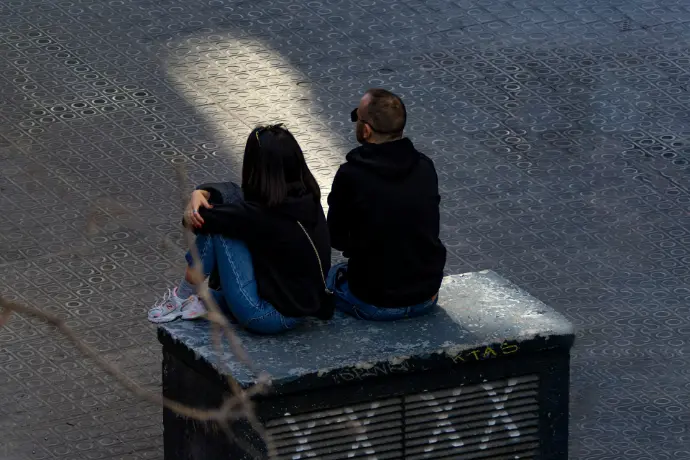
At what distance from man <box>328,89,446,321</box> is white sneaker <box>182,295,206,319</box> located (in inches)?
22.5

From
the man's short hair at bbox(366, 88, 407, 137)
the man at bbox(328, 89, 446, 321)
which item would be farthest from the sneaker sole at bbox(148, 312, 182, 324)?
the man's short hair at bbox(366, 88, 407, 137)

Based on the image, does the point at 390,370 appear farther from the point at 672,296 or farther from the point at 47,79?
the point at 47,79

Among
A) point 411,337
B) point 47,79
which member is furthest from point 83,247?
point 411,337

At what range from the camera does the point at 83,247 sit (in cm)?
792

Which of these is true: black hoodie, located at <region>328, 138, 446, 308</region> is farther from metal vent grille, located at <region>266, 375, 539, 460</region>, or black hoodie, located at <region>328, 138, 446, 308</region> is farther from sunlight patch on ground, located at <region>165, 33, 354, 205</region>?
sunlight patch on ground, located at <region>165, 33, 354, 205</region>

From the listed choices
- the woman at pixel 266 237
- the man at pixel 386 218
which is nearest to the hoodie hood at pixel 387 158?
the man at pixel 386 218

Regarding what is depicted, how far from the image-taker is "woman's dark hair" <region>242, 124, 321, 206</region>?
542cm

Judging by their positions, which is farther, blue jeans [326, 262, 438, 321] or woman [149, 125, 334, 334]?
blue jeans [326, 262, 438, 321]

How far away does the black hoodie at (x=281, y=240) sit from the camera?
214 inches

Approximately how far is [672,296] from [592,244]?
70 centimetres

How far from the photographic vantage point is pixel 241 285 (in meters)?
5.52

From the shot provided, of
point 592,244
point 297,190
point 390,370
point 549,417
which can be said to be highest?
point 297,190

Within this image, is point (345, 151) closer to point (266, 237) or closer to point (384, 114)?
point (384, 114)

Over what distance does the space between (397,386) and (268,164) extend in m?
0.92
